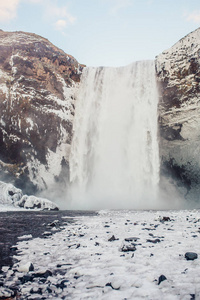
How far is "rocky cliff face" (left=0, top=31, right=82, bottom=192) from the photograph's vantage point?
77.7 feet

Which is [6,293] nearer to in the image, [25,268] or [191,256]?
[25,268]

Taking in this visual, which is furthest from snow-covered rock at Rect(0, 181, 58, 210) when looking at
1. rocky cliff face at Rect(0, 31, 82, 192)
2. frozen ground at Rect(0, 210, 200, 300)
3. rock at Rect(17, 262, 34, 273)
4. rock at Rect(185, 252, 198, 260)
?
rock at Rect(185, 252, 198, 260)

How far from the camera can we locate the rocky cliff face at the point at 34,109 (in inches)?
933

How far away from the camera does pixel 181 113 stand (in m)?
24.1

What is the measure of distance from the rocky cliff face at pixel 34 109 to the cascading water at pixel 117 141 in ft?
7.22

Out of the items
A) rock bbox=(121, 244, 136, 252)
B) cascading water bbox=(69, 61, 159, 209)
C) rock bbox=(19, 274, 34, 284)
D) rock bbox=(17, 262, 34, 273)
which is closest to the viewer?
rock bbox=(19, 274, 34, 284)

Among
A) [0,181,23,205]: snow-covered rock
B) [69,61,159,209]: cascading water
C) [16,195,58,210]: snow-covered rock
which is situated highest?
[69,61,159,209]: cascading water

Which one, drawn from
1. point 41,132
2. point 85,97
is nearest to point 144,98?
point 85,97

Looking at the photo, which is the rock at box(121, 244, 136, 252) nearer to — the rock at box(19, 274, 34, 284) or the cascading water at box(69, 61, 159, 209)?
the rock at box(19, 274, 34, 284)

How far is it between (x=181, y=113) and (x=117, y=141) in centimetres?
796

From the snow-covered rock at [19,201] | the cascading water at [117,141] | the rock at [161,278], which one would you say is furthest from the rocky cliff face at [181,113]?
the rock at [161,278]

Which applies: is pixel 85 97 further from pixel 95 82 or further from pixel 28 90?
pixel 28 90

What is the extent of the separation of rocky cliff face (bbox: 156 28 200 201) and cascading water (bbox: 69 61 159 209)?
1288 millimetres

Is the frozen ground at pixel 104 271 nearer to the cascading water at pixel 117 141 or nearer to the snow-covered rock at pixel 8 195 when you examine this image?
the snow-covered rock at pixel 8 195
